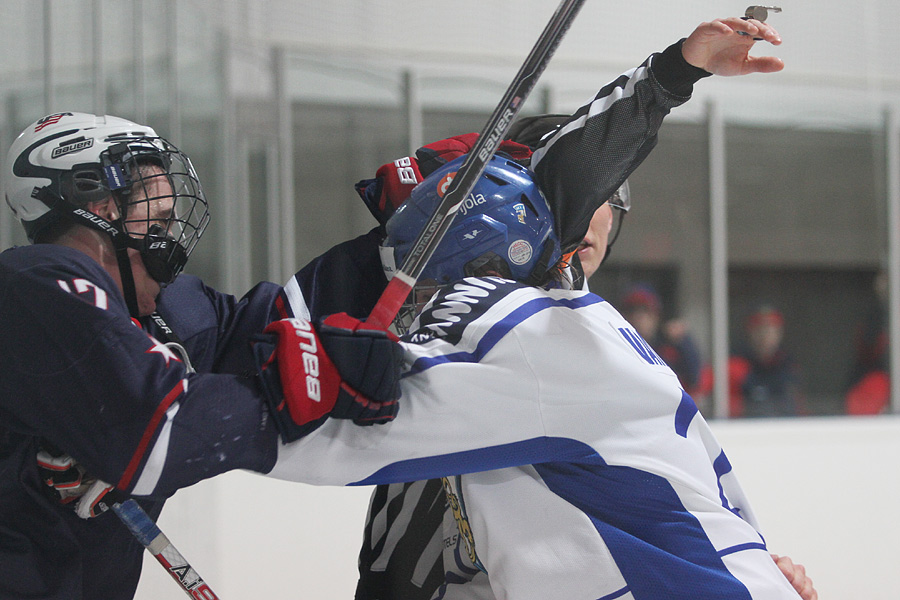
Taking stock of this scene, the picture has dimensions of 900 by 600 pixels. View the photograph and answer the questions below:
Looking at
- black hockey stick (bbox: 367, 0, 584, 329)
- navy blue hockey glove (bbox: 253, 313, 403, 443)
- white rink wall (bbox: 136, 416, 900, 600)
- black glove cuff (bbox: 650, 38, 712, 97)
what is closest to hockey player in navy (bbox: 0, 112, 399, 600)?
navy blue hockey glove (bbox: 253, 313, 403, 443)

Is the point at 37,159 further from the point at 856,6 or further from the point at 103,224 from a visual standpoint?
the point at 856,6

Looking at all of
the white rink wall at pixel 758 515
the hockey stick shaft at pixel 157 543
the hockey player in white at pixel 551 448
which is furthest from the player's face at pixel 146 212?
the white rink wall at pixel 758 515

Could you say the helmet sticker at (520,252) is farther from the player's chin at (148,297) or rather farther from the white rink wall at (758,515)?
the white rink wall at (758,515)

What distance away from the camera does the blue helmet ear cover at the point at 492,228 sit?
3.50 feet

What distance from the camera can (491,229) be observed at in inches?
41.8

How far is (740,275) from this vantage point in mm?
4340

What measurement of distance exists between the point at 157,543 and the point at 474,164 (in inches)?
26.3

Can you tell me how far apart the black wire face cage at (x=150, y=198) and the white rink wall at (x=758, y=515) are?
0.93 meters

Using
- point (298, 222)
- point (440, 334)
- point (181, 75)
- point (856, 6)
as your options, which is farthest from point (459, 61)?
point (440, 334)

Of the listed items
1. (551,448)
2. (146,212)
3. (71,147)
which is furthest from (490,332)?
(71,147)

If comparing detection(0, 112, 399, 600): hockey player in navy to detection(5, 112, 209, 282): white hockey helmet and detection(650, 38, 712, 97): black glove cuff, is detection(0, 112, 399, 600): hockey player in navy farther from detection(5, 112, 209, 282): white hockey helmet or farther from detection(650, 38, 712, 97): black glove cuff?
detection(650, 38, 712, 97): black glove cuff

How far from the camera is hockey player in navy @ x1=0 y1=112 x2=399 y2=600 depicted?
2.56 ft

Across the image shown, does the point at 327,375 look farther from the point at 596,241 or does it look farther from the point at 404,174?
the point at 596,241

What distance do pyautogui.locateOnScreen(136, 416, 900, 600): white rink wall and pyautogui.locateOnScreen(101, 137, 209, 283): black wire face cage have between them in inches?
36.7
